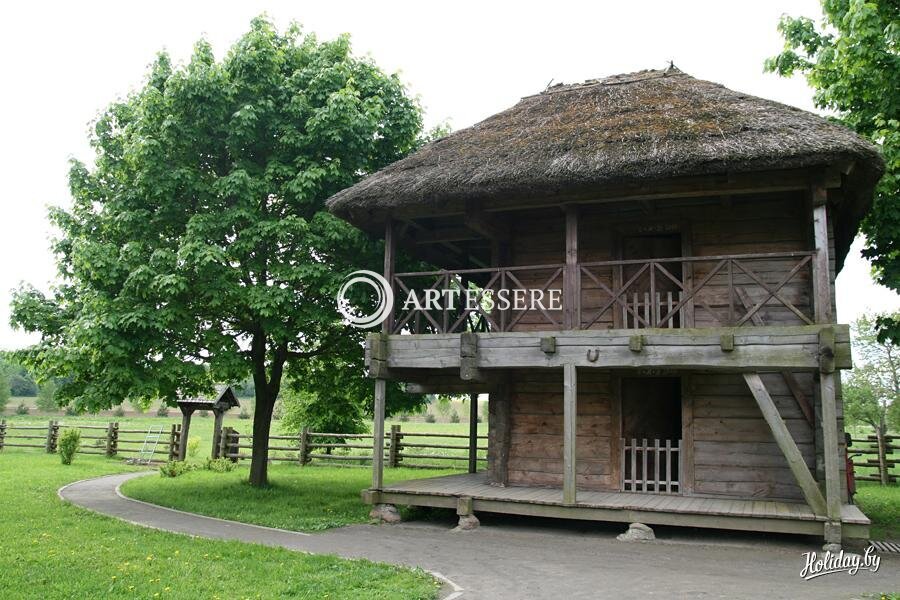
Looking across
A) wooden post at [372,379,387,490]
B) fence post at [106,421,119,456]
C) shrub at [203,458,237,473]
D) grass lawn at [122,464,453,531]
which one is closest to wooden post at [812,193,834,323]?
wooden post at [372,379,387,490]

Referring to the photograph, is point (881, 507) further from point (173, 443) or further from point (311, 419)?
point (173, 443)

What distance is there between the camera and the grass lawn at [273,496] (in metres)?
11.0

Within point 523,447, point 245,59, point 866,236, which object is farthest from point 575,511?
point 245,59

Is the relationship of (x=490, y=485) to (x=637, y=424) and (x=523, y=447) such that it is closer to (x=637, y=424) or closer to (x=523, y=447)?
(x=523, y=447)

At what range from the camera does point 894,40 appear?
1074 centimetres

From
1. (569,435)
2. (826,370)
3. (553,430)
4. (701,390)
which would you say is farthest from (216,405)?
(826,370)

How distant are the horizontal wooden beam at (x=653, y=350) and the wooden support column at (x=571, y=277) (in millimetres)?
367

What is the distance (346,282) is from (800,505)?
25.0 feet

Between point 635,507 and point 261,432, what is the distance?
26.8 feet

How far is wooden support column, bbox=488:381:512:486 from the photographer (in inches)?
454

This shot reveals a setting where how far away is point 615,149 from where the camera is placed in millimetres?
9672

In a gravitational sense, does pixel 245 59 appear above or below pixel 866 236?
above

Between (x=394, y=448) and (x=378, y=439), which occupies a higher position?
(x=378, y=439)

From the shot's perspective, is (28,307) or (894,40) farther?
(28,307)
